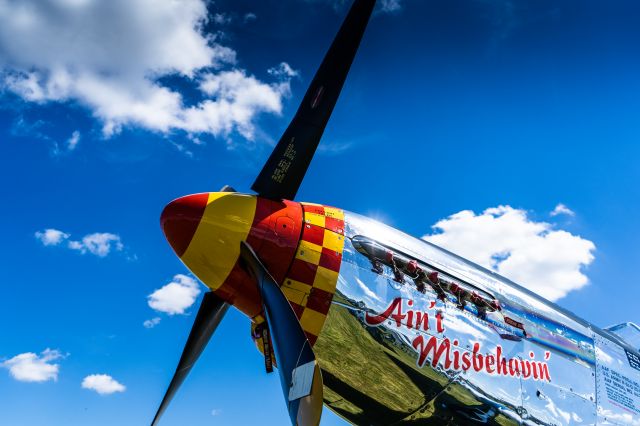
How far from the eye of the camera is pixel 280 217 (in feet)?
27.6

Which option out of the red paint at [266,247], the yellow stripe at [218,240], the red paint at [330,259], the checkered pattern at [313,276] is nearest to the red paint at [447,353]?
the checkered pattern at [313,276]

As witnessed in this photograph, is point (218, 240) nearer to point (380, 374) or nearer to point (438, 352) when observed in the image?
point (380, 374)

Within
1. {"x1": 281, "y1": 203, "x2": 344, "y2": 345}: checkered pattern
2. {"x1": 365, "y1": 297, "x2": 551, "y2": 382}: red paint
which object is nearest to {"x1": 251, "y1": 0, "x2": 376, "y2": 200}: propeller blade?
{"x1": 281, "y1": 203, "x2": 344, "y2": 345}: checkered pattern

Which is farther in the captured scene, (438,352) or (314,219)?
(314,219)

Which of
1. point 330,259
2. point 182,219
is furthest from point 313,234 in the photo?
point 182,219

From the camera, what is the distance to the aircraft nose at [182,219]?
8188 mm

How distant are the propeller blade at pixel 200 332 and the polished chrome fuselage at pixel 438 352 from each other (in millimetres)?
2896

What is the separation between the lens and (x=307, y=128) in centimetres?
878

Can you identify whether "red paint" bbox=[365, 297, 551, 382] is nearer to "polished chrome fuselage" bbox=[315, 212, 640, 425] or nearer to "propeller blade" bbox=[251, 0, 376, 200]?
"polished chrome fuselage" bbox=[315, 212, 640, 425]

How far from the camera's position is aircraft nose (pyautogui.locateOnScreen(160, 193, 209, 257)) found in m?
8.19

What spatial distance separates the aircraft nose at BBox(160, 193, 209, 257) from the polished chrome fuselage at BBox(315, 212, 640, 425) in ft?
8.18

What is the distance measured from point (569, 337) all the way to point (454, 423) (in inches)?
113

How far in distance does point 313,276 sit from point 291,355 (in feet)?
5.35

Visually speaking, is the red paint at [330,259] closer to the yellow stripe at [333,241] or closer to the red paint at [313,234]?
the yellow stripe at [333,241]
